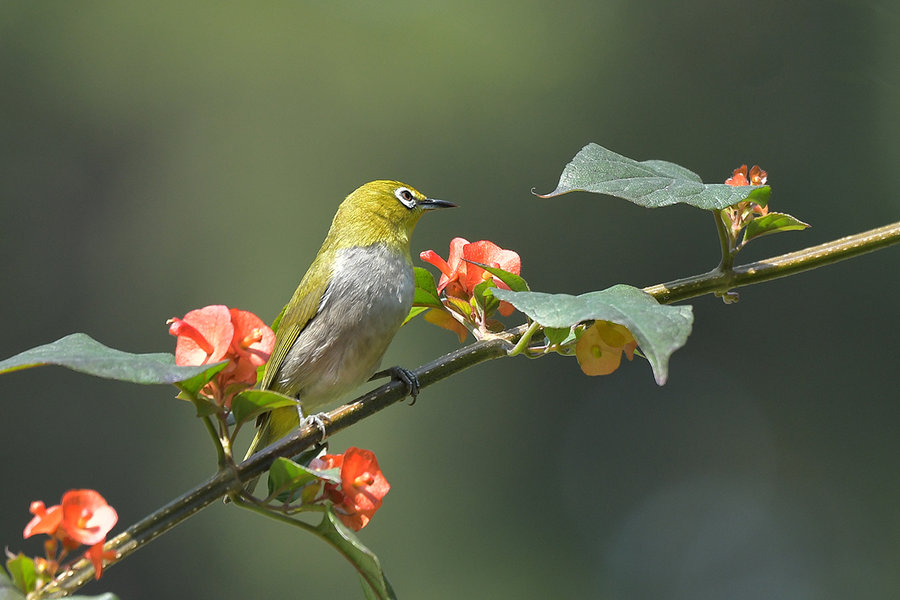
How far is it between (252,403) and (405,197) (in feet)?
6.23

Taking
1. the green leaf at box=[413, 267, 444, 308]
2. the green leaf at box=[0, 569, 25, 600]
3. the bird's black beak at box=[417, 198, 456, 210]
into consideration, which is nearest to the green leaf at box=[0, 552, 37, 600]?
the green leaf at box=[0, 569, 25, 600]

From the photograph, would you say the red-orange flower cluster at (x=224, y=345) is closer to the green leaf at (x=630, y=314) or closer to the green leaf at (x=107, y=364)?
the green leaf at (x=107, y=364)

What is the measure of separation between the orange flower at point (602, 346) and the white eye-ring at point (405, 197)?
5.80 ft

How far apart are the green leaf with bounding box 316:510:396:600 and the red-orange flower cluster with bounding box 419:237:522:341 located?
49cm

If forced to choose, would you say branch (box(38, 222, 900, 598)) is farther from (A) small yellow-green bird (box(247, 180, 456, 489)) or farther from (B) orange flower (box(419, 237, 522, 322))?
(A) small yellow-green bird (box(247, 180, 456, 489))

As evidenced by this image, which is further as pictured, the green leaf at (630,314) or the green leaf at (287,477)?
the green leaf at (287,477)

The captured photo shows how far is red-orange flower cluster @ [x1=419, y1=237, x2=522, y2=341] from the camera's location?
1.58 metres

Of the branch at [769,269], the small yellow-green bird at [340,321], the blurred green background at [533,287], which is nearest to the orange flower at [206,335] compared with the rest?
the branch at [769,269]

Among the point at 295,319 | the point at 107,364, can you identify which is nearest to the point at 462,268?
the point at 107,364

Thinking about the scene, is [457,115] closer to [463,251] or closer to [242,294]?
[242,294]

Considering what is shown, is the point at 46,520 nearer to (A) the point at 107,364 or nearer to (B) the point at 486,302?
(A) the point at 107,364

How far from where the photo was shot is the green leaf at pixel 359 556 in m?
1.10

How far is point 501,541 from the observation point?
1170 centimetres

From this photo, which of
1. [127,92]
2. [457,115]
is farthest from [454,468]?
[127,92]
